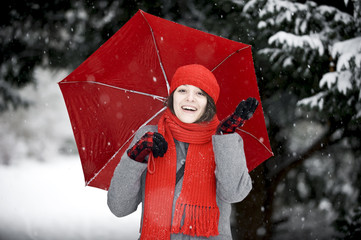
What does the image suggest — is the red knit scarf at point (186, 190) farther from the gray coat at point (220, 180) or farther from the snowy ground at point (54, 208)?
the snowy ground at point (54, 208)

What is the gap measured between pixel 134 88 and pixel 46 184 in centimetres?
1314

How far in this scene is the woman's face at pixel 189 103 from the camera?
224cm

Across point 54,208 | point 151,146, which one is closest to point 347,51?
point 151,146

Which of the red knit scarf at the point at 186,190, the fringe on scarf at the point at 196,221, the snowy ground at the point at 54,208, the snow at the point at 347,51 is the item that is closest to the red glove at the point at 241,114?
the red knit scarf at the point at 186,190

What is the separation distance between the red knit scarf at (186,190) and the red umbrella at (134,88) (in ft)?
1.50

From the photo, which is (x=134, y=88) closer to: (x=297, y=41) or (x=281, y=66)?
(x=297, y=41)

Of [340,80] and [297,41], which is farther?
[297,41]

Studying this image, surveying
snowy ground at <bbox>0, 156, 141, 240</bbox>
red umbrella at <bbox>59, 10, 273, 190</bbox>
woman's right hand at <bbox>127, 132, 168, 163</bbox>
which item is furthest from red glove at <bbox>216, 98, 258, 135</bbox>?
snowy ground at <bbox>0, 156, 141, 240</bbox>

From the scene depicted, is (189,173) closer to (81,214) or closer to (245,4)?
(245,4)

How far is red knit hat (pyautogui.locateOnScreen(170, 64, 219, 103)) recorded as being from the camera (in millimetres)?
2207

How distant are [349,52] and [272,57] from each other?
0.80 meters

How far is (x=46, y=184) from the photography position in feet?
47.5

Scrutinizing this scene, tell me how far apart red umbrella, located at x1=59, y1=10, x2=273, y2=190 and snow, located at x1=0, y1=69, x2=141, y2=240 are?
9.14 feet

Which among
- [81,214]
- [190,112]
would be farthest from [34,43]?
[81,214]
